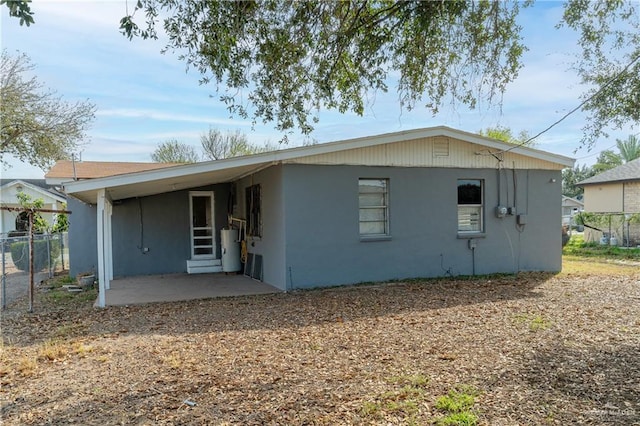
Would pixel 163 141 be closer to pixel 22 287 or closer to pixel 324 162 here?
pixel 22 287

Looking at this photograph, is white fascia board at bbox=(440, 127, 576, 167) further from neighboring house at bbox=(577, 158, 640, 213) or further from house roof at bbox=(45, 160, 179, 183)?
neighboring house at bbox=(577, 158, 640, 213)

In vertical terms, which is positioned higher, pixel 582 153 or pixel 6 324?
pixel 582 153

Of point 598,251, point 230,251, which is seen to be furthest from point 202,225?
point 598,251

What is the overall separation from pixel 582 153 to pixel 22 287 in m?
12.8

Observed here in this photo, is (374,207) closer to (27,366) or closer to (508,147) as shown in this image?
(508,147)

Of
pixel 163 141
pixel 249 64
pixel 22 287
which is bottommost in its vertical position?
pixel 22 287

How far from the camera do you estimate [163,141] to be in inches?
1207

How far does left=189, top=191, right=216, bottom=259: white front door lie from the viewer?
12.7 metres

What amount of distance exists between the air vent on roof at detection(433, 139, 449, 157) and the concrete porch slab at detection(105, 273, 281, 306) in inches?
189

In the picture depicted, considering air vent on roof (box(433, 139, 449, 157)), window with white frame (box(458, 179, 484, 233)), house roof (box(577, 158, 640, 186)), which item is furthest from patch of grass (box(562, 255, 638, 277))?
house roof (box(577, 158, 640, 186))

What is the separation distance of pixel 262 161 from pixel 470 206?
5.37 m

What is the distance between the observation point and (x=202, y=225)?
1287cm

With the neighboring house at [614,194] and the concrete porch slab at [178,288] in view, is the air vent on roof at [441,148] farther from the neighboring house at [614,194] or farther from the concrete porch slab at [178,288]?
the neighboring house at [614,194]

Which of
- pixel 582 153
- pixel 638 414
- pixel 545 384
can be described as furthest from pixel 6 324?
pixel 582 153
